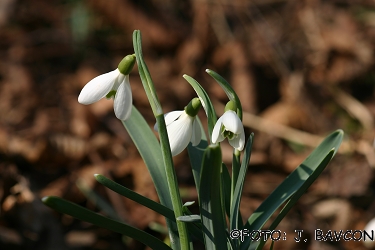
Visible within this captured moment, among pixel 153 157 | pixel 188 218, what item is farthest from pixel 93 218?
pixel 153 157

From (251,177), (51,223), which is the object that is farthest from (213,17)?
(51,223)

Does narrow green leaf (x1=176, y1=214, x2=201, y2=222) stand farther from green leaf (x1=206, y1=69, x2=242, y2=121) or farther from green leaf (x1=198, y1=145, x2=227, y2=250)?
green leaf (x1=206, y1=69, x2=242, y2=121)

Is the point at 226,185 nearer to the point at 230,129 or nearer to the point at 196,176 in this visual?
the point at 196,176

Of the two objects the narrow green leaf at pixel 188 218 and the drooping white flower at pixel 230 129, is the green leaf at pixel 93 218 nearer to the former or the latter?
the narrow green leaf at pixel 188 218

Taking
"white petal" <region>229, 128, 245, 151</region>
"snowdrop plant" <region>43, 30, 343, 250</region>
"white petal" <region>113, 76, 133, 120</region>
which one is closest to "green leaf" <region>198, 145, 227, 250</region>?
"snowdrop plant" <region>43, 30, 343, 250</region>

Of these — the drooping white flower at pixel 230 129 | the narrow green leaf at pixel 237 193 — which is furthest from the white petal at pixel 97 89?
the narrow green leaf at pixel 237 193

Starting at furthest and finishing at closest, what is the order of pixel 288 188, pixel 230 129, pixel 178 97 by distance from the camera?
pixel 178 97, pixel 288 188, pixel 230 129
